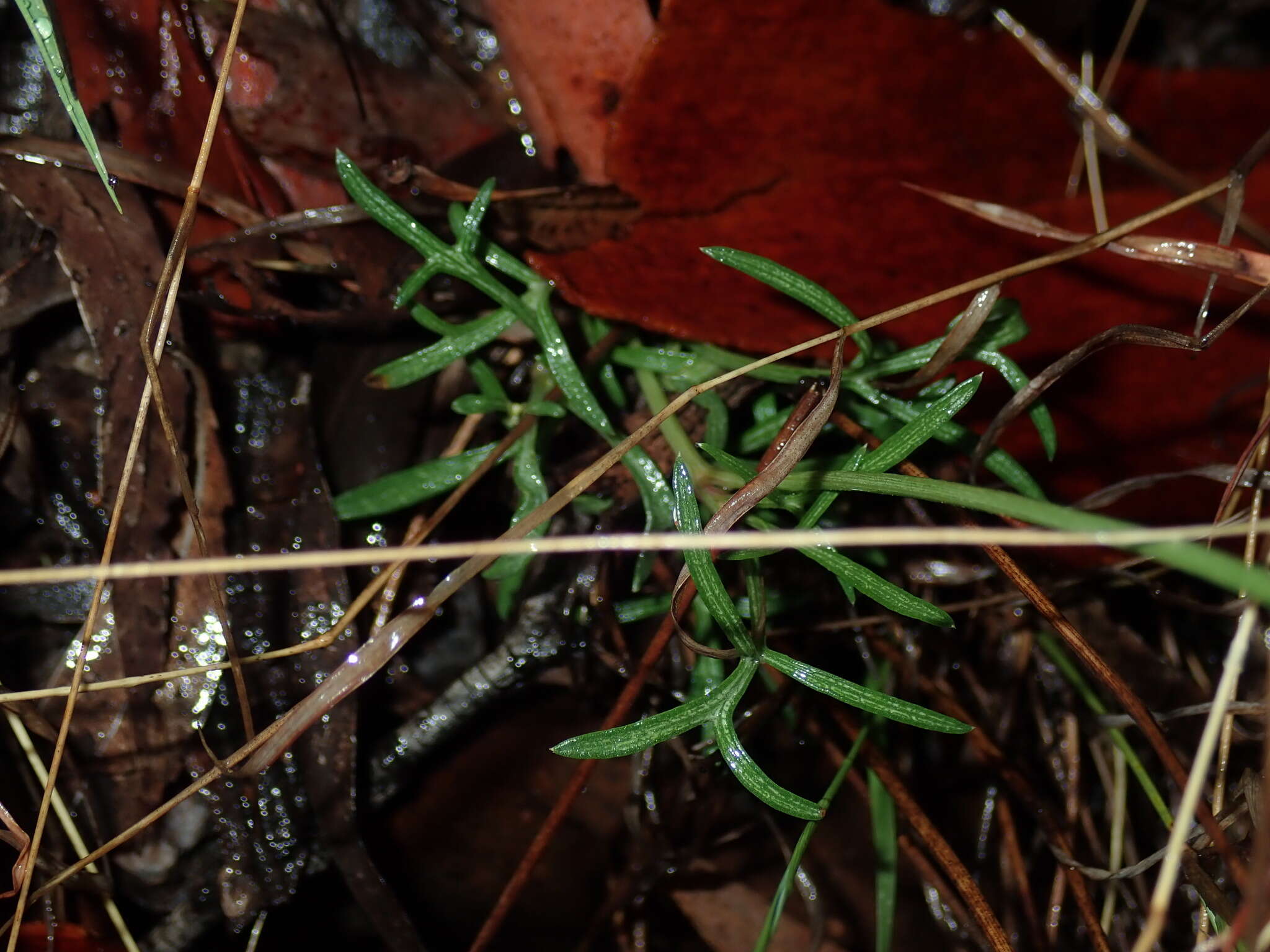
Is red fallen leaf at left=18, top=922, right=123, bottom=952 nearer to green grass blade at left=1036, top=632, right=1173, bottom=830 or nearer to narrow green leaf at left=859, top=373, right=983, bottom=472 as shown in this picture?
narrow green leaf at left=859, top=373, right=983, bottom=472

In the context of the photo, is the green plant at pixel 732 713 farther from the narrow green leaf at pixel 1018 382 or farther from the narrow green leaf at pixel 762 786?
the narrow green leaf at pixel 1018 382

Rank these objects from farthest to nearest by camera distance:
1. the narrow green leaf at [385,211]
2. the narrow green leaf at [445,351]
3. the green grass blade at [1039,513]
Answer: the narrow green leaf at [445,351] < the narrow green leaf at [385,211] < the green grass blade at [1039,513]

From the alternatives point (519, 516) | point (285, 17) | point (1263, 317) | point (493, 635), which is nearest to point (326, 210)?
point (285, 17)

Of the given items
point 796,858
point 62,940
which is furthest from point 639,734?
point 62,940

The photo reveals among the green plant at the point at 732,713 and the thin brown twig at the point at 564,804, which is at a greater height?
the green plant at the point at 732,713

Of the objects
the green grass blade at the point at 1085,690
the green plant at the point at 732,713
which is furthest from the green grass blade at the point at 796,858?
the green grass blade at the point at 1085,690

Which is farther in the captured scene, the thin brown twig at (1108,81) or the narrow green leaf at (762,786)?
the thin brown twig at (1108,81)

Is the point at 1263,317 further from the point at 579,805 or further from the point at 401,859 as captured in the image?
the point at 401,859

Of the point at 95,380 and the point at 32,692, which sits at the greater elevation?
the point at 95,380

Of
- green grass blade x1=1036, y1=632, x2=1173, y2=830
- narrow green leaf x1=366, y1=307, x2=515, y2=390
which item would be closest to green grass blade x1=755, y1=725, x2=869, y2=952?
green grass blade x1=1036, y1=632, x2=1173, y2=830
